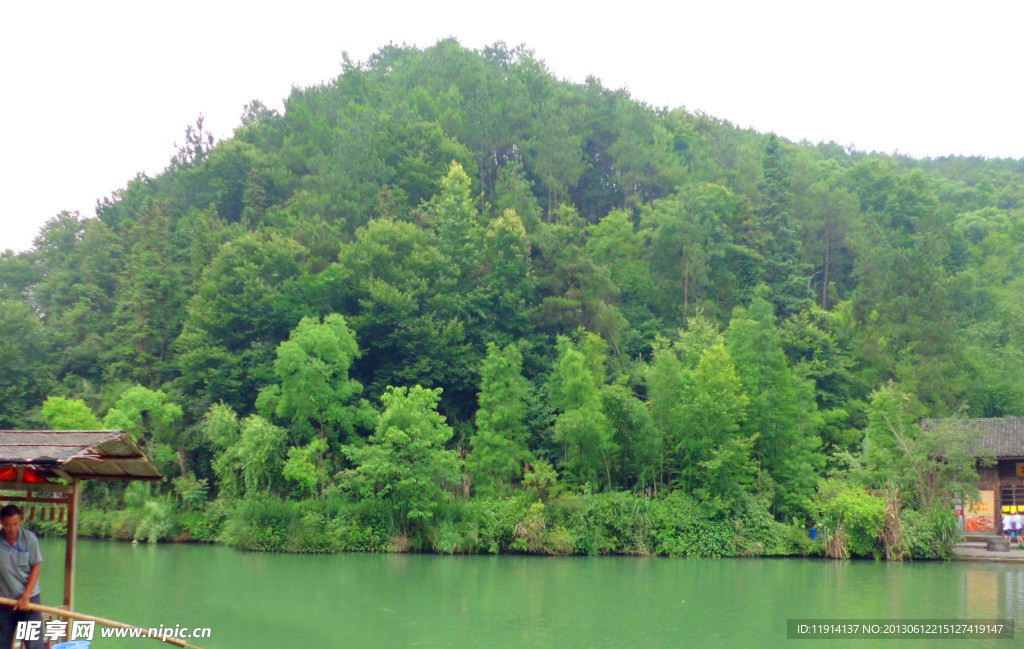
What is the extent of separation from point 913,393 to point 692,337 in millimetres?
9238

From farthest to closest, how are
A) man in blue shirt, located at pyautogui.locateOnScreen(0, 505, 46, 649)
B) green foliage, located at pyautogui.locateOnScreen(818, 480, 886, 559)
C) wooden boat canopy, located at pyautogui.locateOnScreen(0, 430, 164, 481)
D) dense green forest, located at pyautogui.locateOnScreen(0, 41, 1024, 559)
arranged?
1. dense green forest, located at pyautogui.locateOnScreen(0, 41, 1024, 559)
2. green foliage, located at pyautogui.locateOnScreen(818, 480, 886, 559)
3. wooden boat canopy, located at pyautogui.locateOnScreen(0, 430, 164, 481)
4. man in blue shirt, located at pyautogui.locateOnScreen(0, 505, 46, 649)

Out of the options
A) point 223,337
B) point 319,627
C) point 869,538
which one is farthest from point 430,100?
point 319,627

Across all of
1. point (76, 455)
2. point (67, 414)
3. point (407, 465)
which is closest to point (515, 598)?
point (407, 465)

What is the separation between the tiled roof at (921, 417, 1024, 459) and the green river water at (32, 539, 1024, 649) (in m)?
5.71

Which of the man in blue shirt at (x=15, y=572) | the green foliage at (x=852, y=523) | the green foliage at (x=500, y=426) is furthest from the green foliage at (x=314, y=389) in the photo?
the man in blue shirt at (x=15, y=572)

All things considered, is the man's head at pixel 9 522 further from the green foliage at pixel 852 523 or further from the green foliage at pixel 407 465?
the green foliage at pixel 852 523

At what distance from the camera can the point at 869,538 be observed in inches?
1117

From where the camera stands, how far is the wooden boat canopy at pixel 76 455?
880 cm

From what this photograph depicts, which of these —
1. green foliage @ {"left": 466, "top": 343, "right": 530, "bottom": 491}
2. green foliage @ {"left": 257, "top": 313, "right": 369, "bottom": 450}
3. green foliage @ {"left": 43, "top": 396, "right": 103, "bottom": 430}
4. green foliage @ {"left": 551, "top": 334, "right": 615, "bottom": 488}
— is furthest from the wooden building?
green foliage @ {"left": 43, "top": 396, "right": 103, "bottom": 430}

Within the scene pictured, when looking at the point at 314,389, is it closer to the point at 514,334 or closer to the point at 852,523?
the point at 514,334

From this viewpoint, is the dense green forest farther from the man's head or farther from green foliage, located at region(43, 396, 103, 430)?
the man's head

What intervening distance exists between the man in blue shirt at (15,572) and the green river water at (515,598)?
630 cm

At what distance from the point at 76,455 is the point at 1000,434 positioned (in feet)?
105

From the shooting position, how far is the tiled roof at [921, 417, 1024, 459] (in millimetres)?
30625
